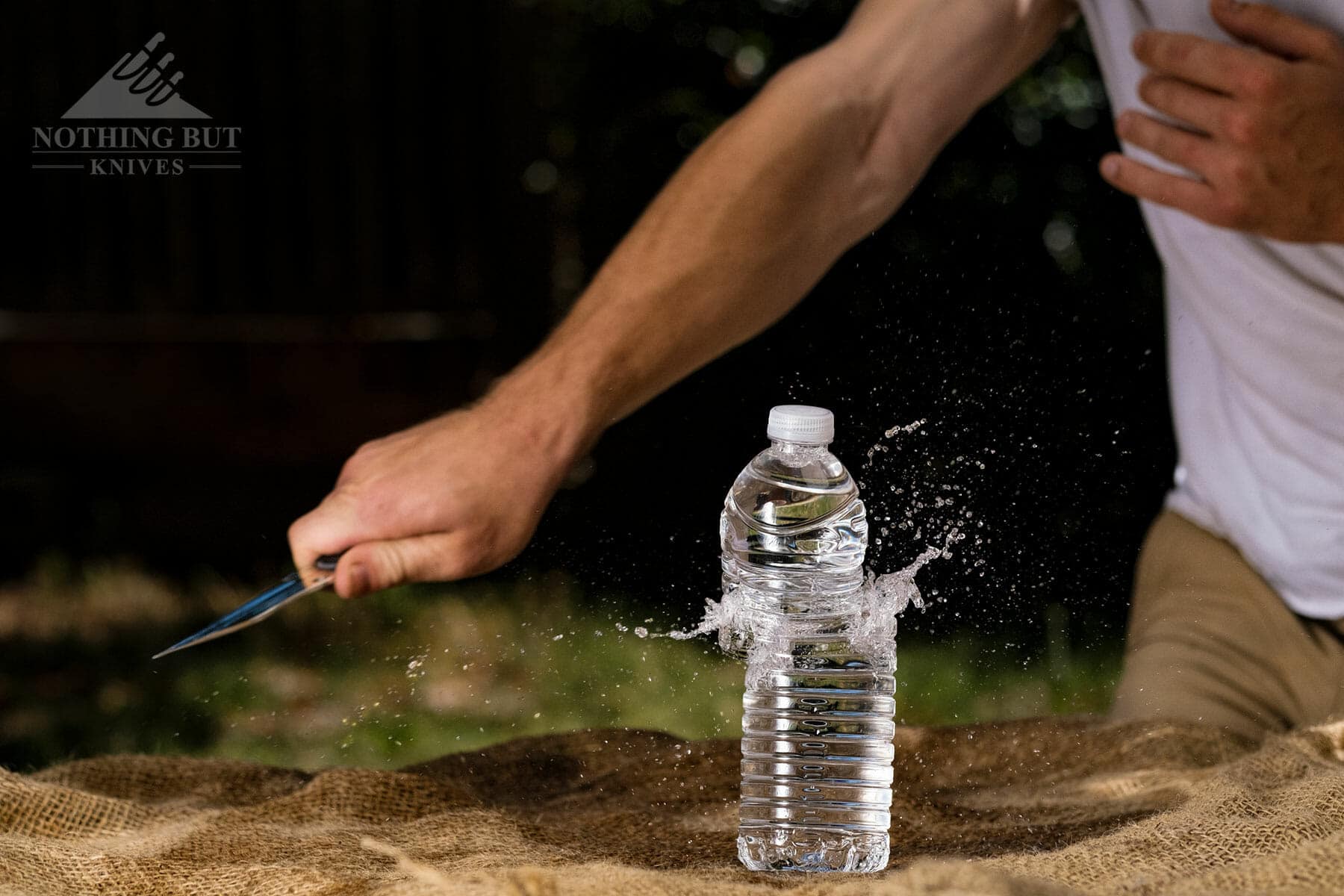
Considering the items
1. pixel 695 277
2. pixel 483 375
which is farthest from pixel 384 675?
pixel 695 277

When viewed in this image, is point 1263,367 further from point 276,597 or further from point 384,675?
point 384,675

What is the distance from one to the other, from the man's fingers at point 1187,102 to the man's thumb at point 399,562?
93 centimetres

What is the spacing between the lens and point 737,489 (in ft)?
4.77

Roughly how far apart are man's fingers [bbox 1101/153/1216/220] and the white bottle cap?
615 millimetres

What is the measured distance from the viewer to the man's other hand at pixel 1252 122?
150 centimetres

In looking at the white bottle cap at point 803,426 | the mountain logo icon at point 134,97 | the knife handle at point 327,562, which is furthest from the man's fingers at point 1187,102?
the mountain logo icon at point 134,97

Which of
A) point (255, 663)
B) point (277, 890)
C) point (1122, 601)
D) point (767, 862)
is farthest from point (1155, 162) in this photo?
point (255, 663)

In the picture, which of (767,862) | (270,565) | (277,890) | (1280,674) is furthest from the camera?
(270,565)

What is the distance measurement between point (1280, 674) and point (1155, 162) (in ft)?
2.15

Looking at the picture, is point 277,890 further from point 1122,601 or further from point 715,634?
point 1122,601

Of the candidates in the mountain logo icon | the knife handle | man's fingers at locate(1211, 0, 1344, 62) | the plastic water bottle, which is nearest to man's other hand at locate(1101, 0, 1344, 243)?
man's fingers at locate(1211, 0, 1344, 62)

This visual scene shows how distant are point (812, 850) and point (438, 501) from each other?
529 millimetres

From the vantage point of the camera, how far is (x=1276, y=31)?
5.03ft

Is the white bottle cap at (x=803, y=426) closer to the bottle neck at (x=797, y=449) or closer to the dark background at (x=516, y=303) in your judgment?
the bottle neck at (x=797, y=449)
